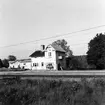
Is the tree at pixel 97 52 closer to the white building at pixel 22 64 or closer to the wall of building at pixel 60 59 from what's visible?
the wall of building at pixel 60 59

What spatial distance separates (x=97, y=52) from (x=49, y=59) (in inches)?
602

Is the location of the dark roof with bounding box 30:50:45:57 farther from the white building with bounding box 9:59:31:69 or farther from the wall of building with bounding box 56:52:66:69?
the white building with bounding box 9:59:31:69

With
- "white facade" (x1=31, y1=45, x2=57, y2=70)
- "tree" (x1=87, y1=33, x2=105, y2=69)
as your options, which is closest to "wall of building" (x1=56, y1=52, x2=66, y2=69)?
"white facade" (x1=31, y1=45, x2=57, y2=70)

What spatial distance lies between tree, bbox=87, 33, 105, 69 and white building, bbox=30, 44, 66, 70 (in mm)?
9648

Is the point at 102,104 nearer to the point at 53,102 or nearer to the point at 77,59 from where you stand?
the point at 53,102

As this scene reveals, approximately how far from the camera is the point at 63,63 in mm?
56250

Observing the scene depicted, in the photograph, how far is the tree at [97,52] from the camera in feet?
157

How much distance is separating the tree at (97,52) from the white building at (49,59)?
31.7 ft

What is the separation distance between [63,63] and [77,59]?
4990mm

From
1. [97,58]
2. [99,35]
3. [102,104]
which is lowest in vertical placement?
[102,104]

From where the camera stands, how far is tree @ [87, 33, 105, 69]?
47.8m

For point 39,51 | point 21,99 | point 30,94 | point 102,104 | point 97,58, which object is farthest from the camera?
point 39,51

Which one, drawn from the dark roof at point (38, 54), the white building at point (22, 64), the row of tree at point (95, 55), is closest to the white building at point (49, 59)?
the dark roof at point (38, 54)

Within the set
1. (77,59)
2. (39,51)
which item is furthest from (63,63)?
(39,51)
